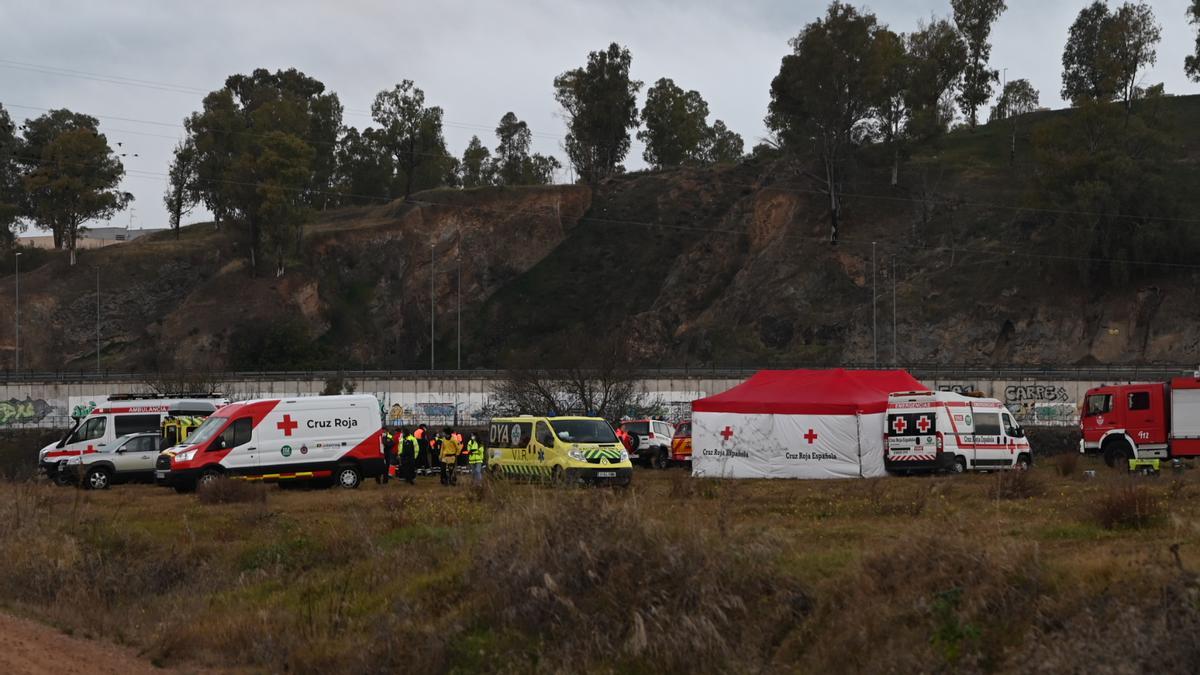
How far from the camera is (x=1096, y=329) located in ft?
228

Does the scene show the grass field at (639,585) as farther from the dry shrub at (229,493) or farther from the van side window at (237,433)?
the van side window at (237,433)

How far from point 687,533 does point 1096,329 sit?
62.3 metres

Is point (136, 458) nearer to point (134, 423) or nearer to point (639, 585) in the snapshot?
point (134, 423)

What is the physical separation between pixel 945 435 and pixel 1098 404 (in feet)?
21.1

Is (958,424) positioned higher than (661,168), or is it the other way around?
(661,168)

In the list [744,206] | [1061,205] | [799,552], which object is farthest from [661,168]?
[799,552]

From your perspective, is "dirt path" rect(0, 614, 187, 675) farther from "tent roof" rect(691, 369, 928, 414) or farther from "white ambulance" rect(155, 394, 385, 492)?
"tent roof" rect(691, 369, 928, 414)

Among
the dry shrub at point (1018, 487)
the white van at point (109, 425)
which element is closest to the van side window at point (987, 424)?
the dry shrub at point (1018, 487)

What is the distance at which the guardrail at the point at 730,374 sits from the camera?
5747cm

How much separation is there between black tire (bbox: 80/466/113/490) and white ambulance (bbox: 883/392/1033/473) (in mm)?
20876

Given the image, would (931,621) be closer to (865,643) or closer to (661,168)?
(865,643)

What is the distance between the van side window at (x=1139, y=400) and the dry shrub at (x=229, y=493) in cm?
2309

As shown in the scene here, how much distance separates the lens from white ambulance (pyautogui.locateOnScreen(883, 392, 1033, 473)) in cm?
3077

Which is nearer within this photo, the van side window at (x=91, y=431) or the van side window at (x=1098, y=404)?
the van side window at (x=1098, y=404)
